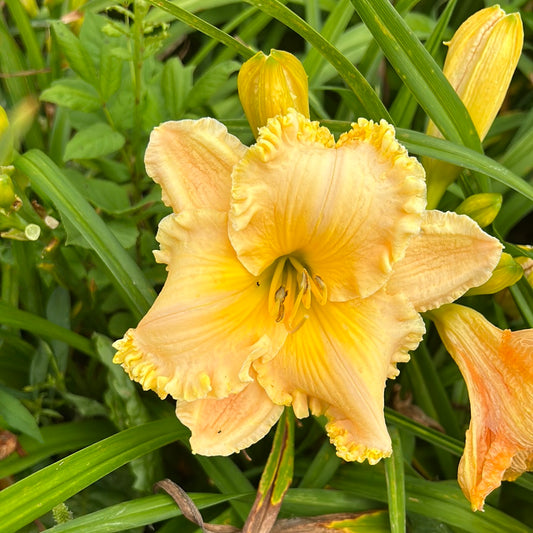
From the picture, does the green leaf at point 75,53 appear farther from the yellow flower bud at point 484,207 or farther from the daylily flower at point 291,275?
the yellow flower bud at point 484,207

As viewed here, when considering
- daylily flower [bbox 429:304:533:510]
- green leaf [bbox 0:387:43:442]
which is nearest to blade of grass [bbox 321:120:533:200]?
daylily flower [bbox 429:304:533:510]

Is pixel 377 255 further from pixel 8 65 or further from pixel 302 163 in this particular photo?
pixel 8 65

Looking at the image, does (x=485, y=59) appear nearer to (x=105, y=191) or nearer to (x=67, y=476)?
(x=105, y=191)

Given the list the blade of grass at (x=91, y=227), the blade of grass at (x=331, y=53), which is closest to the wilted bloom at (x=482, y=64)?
the blade of grass at (x=331, y=53)

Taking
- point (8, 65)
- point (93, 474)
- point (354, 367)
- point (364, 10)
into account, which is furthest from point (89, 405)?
point (364, 10)

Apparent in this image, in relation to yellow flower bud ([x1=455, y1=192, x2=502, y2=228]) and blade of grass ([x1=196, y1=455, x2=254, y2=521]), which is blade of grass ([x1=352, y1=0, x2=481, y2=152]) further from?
blade of grass ([x1=196, y1=455, x2=254, y2=521])

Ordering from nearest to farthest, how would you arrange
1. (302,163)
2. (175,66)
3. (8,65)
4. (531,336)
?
1. (302,163)
2. (531,336)
3. (175,66)
4. (8,65)
